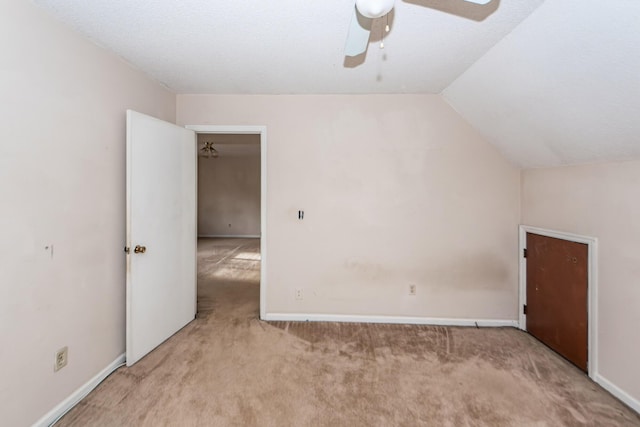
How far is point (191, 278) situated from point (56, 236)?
135cm

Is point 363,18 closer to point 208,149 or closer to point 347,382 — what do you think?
point 347,382

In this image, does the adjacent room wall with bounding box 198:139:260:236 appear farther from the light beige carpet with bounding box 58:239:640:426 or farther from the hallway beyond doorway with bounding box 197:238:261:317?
the light beige carpet with bounding box 58:239:640:426

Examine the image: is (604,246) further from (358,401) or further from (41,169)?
(41,169)

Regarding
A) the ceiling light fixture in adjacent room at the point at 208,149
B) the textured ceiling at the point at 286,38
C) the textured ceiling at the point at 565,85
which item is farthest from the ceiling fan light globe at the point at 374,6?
the ceiling light fixture in adjacent room at the point at 208,149

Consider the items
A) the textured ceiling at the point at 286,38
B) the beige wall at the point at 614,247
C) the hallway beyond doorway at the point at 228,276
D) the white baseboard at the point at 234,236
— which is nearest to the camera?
the textured ceiling at the point at 286,38

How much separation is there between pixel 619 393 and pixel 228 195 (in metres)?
8.82

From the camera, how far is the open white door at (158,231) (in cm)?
221

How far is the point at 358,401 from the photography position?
1.86 m

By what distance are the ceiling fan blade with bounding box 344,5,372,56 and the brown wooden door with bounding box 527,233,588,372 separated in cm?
221

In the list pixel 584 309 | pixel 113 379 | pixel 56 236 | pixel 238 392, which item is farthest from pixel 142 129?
pixel 584 309

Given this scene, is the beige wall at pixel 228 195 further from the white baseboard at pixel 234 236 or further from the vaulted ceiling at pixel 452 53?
the vaulted ceiling at pixel 452 53

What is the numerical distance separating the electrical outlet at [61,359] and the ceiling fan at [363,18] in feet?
7.99

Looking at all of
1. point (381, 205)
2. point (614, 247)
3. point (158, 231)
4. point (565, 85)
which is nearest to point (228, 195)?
point (158, 231)

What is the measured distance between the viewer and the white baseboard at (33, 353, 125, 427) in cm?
166
